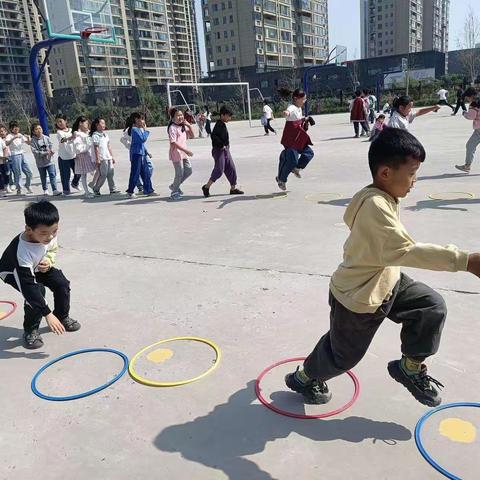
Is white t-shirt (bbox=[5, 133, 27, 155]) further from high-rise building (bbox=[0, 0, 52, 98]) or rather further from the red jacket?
high-rise building (bbox=[0, 0, 52, 98])

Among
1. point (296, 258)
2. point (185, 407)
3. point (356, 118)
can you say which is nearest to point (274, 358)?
point (185, 407)

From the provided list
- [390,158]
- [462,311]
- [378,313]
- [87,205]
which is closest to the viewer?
[390,158]

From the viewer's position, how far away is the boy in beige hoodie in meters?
2.09

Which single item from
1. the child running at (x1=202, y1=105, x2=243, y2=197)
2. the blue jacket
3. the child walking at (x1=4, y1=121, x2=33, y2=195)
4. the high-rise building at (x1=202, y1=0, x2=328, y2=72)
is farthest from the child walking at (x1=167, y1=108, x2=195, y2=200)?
the high-rise building at (x1=202, y1=0, x2=328, y2=72)

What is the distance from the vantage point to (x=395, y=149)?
2.13m

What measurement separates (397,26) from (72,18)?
394ft

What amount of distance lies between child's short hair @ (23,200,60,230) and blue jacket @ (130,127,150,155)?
6.34m

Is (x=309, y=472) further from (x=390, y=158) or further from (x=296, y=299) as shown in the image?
(x=296, y=299)

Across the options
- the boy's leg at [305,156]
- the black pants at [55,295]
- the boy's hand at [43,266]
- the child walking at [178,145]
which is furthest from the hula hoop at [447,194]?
the boy's hand at [43,266]

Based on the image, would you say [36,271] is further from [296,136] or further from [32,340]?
[296,136]

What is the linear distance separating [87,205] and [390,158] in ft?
27.4

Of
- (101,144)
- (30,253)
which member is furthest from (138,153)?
(30,253)

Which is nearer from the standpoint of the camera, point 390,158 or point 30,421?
point 390,158

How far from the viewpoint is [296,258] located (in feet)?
17.5
